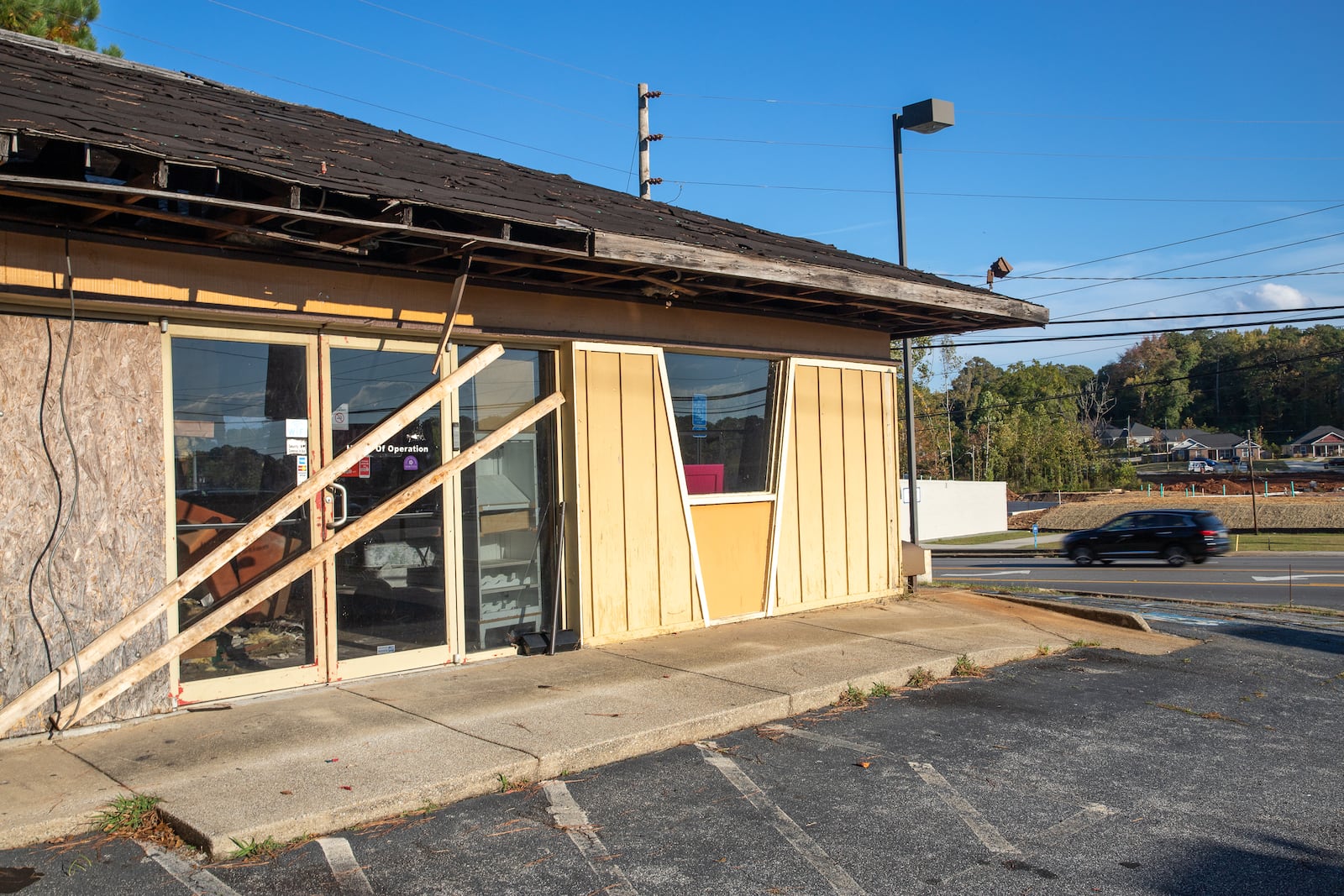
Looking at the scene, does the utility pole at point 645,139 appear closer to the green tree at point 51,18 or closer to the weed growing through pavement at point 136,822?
the green tree at point 51,18

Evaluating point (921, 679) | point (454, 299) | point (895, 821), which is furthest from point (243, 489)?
point (921, 679)

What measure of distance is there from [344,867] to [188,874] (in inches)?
22.6

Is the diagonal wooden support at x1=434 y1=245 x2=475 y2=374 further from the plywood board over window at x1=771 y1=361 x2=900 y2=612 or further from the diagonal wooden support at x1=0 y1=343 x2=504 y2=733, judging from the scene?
the plywood board over window at x1=771 y1=361 x2=900 y2=612

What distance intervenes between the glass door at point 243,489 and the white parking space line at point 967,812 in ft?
12.6

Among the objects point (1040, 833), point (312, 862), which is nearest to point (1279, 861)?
point (1040, 833)

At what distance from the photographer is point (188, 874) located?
12.8 feet

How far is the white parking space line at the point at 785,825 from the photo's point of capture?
13.0ft

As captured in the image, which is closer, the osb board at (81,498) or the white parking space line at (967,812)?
the white parking space line at (967,812)

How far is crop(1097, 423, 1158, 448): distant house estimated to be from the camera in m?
98.8

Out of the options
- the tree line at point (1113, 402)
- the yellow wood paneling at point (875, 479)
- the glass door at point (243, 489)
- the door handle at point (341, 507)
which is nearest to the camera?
the glass door at point (243, 489)

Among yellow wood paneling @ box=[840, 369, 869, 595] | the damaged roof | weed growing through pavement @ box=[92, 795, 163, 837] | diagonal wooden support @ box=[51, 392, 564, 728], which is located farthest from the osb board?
yellow wood paneling @ box=[840, 369, 869, 595]

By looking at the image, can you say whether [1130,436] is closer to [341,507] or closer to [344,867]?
[341,507]

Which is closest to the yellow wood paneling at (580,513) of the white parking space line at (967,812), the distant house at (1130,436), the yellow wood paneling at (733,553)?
the yellow wood paneling at (733,553)

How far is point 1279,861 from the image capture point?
13.7 ft
